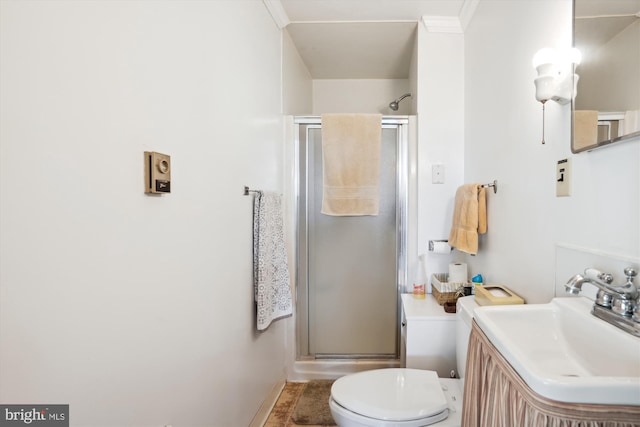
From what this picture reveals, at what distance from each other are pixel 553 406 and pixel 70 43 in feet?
3.74

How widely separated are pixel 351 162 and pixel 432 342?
1207 millimetres

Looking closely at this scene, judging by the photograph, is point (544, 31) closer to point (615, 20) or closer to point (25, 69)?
point (615, 20)

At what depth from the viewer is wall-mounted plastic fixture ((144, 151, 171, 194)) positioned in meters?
0.90

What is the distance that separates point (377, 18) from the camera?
2.20 meters

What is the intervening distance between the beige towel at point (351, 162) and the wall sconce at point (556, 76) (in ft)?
3.95

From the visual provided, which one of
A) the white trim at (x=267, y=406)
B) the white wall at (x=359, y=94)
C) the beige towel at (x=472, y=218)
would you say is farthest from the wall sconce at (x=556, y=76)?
the white wall at (x=359, y=94)

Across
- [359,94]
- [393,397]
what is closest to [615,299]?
[393,397]

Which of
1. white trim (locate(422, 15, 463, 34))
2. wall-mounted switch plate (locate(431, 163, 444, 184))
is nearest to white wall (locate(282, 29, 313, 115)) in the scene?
white trim (locate(422, 15, 463, 34))

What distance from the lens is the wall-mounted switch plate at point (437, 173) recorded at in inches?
87.1

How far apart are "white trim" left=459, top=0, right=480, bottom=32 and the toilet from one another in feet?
5.47

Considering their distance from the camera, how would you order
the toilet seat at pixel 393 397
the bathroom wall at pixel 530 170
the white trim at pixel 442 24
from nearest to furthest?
the bathroom wall at pixel 530 170, the toilet seat at pixel 393 397, the white trim at pixel 442 24

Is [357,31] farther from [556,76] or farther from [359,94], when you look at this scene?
[556,76]

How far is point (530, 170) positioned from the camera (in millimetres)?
1312

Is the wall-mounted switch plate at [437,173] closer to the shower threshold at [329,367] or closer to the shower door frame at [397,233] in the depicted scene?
the shower door frame at [397,233]
